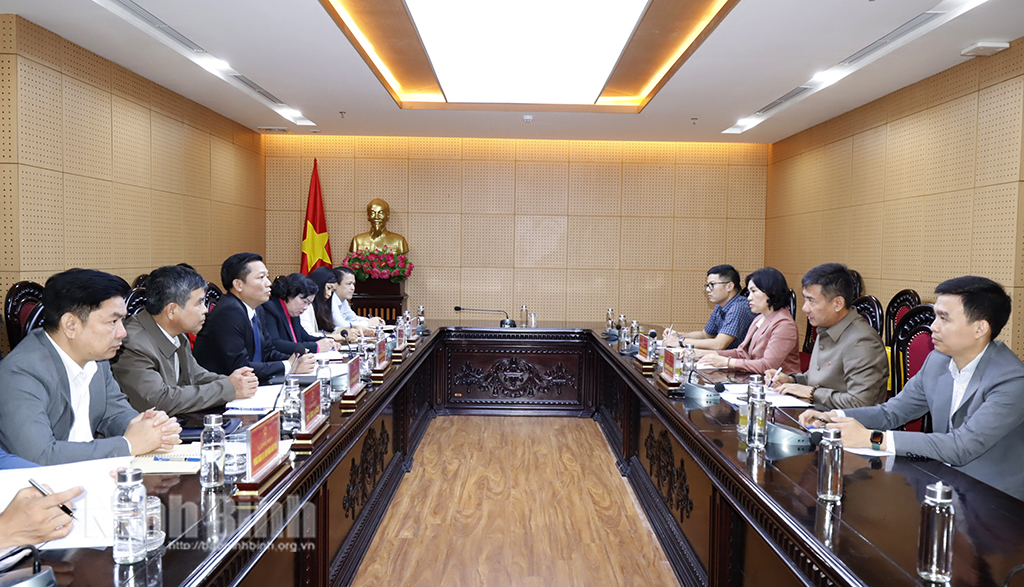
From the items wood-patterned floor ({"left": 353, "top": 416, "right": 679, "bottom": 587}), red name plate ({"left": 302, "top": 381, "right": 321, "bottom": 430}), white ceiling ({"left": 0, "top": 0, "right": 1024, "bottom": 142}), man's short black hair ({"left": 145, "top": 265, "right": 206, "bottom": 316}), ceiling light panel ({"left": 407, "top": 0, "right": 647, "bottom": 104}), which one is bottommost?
wood-patterned floor ({"left": 353, "top": 416, "right": 679, "bottom": 587})

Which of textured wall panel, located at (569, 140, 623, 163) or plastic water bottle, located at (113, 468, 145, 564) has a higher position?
textured wall panel, located at (569, 140, 623, 163)

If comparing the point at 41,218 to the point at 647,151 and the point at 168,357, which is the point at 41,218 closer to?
the point at 168,357

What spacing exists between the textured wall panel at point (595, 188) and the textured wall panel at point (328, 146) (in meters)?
2.62

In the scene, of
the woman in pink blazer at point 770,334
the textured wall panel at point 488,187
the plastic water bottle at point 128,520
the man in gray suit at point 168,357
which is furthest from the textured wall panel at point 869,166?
the plastic water bottle at point 128,520

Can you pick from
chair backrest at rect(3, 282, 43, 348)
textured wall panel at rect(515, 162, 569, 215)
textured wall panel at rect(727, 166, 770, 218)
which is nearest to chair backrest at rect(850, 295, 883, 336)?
textured wall panel at rect(727, 166, 770, 218)

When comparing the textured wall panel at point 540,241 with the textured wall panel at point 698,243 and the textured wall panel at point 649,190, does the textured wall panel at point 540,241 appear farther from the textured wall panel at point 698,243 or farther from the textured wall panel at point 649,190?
the textured wall panel at point 698,243

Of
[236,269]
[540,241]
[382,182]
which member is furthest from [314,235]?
[236,269]

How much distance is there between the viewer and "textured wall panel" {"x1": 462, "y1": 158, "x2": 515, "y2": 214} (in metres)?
7.61

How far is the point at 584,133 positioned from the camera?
6910 mm

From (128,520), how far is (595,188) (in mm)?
6938

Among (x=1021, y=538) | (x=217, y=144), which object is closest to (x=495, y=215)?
(x=217, y=144)

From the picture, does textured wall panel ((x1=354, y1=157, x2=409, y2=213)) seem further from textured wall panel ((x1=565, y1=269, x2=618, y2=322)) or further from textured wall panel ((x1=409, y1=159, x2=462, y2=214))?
textured wall panel ((x1=565, y1=269, x2=618, y2=322))

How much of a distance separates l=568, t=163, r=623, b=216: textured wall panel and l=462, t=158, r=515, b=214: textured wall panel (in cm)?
73

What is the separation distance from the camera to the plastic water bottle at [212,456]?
4.96 ft
